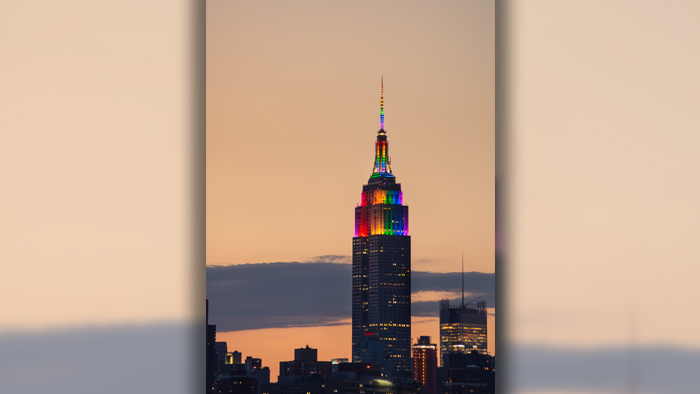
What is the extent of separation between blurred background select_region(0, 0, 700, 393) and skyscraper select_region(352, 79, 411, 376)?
13.7 inches

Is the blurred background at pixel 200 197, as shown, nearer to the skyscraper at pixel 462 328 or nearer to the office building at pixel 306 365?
the skyscraper at pixel 462 328

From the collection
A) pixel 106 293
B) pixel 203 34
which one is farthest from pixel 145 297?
pixel 203 34

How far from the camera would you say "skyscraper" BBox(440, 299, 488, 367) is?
1931mm

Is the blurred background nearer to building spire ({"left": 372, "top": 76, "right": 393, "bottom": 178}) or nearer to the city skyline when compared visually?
the city skyline

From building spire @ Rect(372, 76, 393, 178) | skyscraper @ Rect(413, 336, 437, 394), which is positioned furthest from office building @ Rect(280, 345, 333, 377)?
building spire @ Rect(372, 76, 393, 178)

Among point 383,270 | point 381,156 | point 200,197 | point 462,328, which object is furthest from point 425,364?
point 200,197

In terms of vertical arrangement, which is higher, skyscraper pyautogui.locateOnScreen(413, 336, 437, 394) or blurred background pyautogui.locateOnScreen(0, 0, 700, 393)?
blurred background pyautogui.locateOnScreen(0, 0, 700, 393)

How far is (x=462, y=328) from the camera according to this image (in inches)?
77.2

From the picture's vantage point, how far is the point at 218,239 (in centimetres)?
199

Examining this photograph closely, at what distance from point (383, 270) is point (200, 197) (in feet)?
2.12

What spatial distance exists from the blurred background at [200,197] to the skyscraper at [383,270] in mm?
348

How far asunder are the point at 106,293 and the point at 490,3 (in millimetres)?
1606

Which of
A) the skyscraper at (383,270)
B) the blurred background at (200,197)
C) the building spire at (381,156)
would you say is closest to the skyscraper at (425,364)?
the skyscraper at (383,270)

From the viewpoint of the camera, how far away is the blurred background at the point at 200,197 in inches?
75.5
